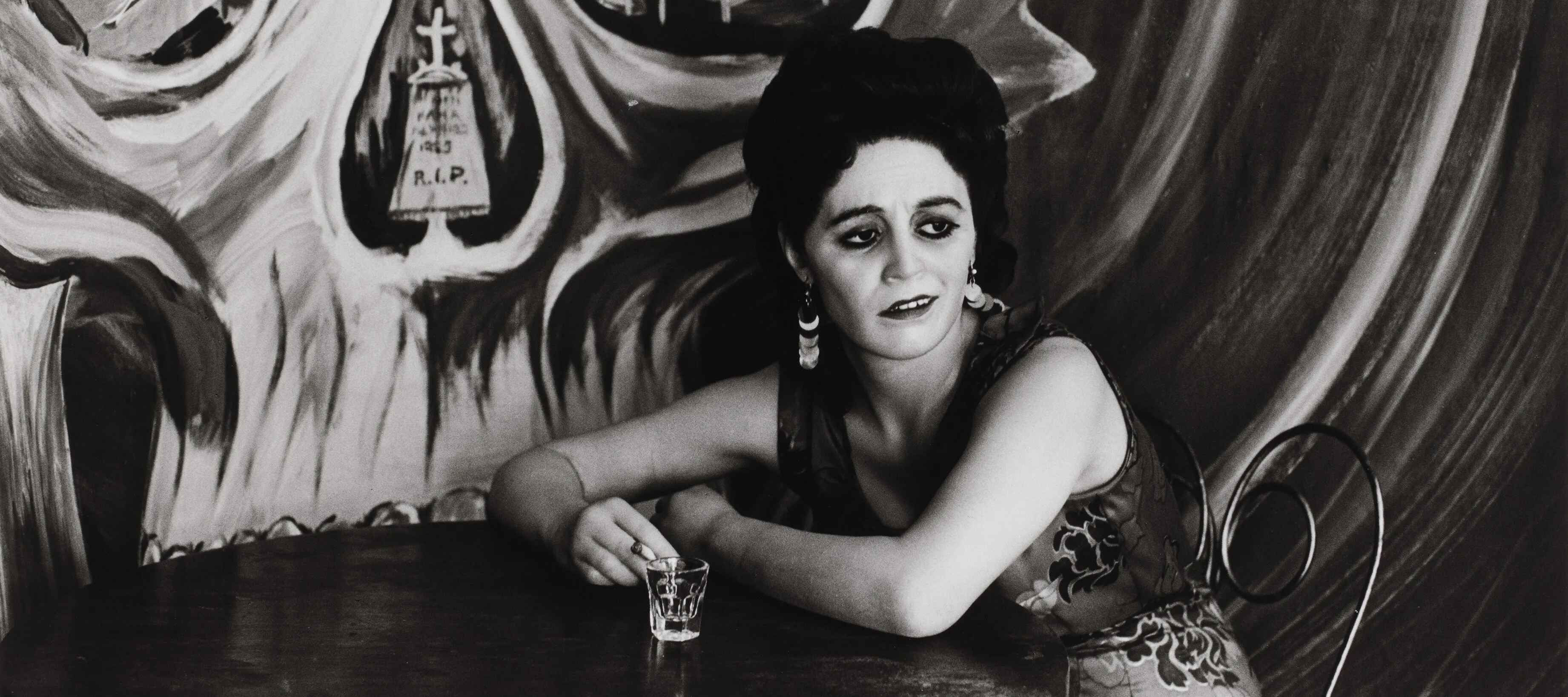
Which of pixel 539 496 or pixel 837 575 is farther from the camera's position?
pixel 539 496

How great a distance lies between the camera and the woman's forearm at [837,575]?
1.38 metres

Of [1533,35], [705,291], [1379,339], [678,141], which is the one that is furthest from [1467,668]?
[678,141]

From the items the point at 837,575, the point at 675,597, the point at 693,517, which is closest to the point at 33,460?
the point at 693,517

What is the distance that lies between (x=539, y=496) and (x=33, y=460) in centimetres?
72

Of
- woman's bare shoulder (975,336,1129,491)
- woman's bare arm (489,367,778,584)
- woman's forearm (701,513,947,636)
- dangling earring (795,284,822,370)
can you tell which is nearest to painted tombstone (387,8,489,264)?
woman's bare arm (489,367,778,584)

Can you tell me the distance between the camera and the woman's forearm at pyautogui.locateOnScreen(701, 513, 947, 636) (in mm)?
1377

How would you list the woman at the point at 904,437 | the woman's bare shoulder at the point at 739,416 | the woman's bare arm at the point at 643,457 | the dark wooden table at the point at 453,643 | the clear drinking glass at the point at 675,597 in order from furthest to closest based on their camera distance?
the woman's bare shoulder at the point at 739,416 → the woman's bare arm at the point at 643,457 → the woman at the point at 904,437 → the clear drinking glass at the point at 675,597 → the dark wooden table at the point at 453,643

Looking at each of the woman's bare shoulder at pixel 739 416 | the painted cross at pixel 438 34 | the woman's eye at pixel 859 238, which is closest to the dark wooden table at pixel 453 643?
the woman's bare shoulder at pixel 739 416

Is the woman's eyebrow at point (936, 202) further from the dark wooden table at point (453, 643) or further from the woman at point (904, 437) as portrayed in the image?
the dark wooden table at point (453, 643)

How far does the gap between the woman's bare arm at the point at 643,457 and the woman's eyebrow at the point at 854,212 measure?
1.05ft

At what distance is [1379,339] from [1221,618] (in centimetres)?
54

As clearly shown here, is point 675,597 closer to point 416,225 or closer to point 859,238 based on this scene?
point 859,238

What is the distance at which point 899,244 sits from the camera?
1.67 m

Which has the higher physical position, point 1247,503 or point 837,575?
point 837,575
